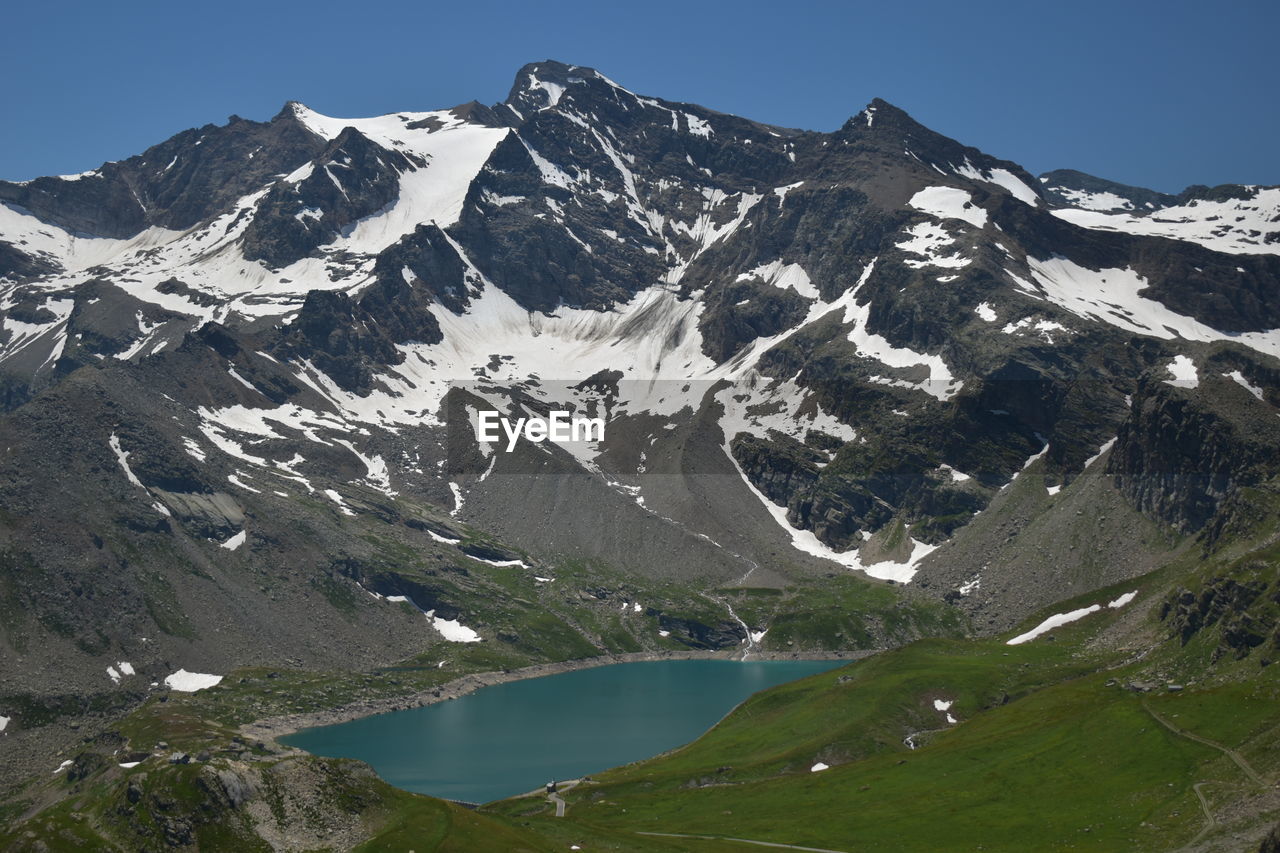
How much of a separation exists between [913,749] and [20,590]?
13649cm

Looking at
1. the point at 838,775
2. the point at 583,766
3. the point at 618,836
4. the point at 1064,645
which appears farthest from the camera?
the point at 1064,645

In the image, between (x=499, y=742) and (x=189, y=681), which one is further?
(x=189, y=681)

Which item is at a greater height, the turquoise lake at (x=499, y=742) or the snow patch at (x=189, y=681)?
the snow patch at (x=189, y=681)

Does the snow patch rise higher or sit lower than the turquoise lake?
higher

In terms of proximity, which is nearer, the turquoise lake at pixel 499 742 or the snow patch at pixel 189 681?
the turquoise lake at pixel 499 742

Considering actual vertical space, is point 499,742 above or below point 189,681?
below

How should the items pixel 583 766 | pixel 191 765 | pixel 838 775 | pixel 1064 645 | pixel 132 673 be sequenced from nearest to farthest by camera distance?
pixel 191 765 < pixel 838 775 < pixel 583 766 < pixel 1064 645 < pixel 132 673

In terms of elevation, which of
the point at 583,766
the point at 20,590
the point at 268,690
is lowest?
the point at 583,766

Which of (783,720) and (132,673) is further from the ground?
(132,673)

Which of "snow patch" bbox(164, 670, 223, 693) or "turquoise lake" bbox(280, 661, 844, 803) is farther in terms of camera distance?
"snow patch" bbox(164, 670, 223, 693)

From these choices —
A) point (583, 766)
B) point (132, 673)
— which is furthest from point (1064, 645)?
point (132, 673)

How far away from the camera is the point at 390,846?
320 ft

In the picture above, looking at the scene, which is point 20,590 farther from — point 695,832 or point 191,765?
point 695,832

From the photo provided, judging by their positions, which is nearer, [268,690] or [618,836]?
[618,836]
